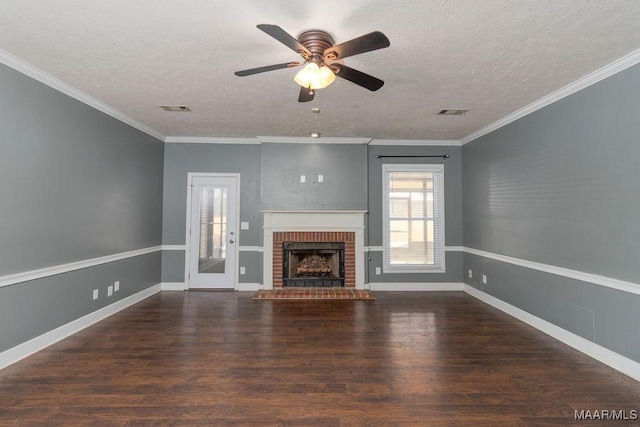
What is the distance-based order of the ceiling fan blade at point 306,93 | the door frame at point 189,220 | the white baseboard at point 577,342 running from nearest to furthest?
1. the ceiling fan blade at point 306,93
2. the white baseboard at point 577,342
3. the door frame at point 189,220

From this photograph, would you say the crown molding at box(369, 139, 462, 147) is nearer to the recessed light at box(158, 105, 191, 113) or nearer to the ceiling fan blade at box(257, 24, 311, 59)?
the recessed light at box(158, 105, 191, 113)

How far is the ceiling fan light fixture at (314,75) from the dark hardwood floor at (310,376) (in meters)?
2.35

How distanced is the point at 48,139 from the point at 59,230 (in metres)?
0.94

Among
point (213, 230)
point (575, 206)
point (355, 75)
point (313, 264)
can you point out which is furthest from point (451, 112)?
point (213, 230)

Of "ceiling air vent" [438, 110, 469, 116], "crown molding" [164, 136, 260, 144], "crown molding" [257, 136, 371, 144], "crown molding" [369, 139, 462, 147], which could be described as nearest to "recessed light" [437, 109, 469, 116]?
"ceiling air vent" [438, 110, 469, 116]

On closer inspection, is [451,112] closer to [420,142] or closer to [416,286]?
[420,142]

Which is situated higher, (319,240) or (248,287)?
(319,240)

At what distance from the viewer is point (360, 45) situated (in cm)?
196

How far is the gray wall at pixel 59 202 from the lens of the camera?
109 inches

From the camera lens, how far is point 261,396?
231 cm

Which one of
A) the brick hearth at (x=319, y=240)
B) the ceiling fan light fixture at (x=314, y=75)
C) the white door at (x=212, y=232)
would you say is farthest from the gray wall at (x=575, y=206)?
the white door at (x=212, y=232)

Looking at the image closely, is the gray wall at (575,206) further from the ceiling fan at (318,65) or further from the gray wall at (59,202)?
the gray wall at (59,202)

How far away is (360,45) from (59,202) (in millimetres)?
3422

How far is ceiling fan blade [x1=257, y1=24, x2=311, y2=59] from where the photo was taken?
1777 millimetres
